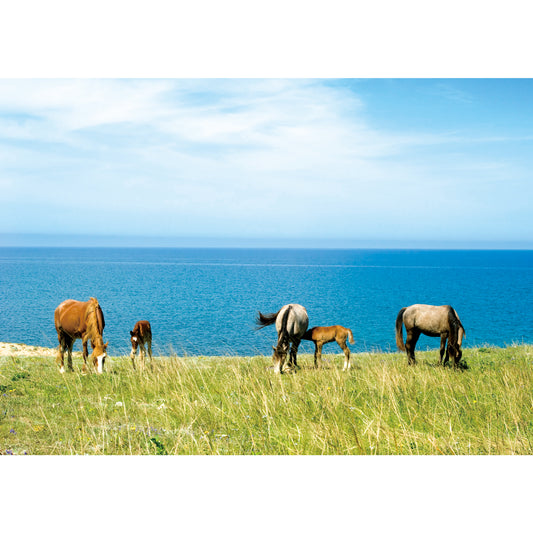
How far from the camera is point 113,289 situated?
80.7 metres

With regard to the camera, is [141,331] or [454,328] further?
[141,331]

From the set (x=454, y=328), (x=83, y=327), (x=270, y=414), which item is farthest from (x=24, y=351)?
(x=454, y=328)

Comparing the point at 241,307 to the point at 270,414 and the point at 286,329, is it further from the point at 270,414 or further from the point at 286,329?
the point at 270,414

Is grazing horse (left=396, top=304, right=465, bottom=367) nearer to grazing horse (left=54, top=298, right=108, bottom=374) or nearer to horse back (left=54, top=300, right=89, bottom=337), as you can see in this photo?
grazing horse (left=54, top=298, right=108, bottom=374)

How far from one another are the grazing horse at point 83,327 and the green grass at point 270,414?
495 mm

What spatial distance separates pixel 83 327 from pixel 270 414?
5.51 m

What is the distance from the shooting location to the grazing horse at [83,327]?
8954 millimetres

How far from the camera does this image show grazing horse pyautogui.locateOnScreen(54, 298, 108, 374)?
8954 millimetres

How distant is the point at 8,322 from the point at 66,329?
41.7m

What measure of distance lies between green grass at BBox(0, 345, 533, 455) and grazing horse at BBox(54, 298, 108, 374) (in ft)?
1.62

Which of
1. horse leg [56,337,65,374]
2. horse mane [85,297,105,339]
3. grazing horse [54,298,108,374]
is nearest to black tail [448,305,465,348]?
grazing horse [54,298,108,374]

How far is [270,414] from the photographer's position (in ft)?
19.7

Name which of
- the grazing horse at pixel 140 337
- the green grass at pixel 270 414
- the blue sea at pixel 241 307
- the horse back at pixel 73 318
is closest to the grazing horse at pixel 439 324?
the green grass at pixel 270 414

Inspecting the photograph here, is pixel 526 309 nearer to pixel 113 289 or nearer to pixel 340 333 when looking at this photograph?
pixel 340 333
